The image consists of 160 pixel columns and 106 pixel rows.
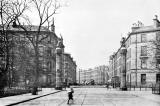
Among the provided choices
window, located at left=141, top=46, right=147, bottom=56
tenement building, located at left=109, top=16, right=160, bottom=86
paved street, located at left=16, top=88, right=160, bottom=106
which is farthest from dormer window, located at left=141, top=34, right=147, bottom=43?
paved street, located at left=16, top=88, right=160, bottom=106

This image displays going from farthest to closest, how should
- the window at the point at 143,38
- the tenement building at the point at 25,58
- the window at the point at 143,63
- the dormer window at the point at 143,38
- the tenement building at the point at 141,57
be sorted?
the window at the point at 143,38 → the dormer window at the point at 143,38 → the window at the point at 143,63 → the tenement building at the point at 141,57 → the tenement building at the point at 25,58

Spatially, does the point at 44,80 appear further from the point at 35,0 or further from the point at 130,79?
the point at 35,0

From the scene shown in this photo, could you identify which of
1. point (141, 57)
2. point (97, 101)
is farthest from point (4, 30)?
point (141, 57)

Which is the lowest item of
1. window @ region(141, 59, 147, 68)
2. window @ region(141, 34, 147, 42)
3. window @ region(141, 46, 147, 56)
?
window @ region(141, 59, 147, 68)

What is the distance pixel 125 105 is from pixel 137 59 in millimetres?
53847

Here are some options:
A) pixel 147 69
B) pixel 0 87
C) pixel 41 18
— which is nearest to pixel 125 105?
pixel 0 87

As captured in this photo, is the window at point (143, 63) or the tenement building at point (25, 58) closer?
the tenement building at point (25, 58)

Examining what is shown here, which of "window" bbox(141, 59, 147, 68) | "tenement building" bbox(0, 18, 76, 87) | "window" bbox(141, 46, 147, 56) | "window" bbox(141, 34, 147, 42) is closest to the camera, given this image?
"tenement building" bbox(0, 18, 76, 87)

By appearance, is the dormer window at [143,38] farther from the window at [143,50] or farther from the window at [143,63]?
the window at [143,63]

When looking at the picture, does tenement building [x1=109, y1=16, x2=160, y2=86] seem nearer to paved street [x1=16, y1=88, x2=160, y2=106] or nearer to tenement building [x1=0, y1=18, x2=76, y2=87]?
tenement building [x1=0, y1=18, x2=76, y2=87]

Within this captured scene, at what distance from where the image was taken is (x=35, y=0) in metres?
34.5

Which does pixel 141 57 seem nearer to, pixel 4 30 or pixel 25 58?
pixel 25 58

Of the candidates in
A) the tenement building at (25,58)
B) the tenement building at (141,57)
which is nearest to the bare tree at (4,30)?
the tenement building at (25,58)

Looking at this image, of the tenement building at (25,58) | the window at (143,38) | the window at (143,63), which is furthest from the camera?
the window at (143,38)
